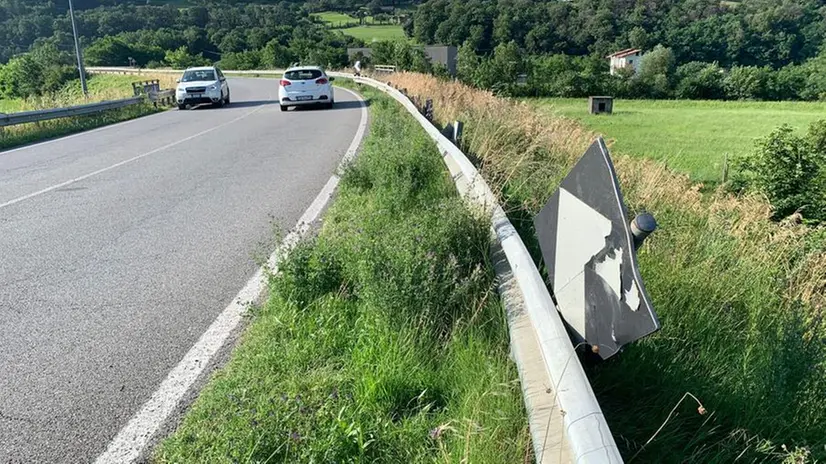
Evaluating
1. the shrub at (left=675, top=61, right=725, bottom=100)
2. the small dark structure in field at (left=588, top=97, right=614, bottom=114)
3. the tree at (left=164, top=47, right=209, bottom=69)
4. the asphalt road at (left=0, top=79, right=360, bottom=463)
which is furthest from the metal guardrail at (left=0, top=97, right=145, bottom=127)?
the shrub at (left=675, top=61, right=725, bottom=100)

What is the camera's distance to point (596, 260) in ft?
7.77

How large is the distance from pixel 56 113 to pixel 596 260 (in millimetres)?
18826

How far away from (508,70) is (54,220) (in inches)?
2811

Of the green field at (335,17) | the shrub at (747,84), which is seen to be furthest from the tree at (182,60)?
the shrub at (747,84)

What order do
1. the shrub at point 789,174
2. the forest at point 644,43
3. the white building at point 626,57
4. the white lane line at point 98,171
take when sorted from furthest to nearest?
the white building at point 626,57 < the forest at point 644,43 < the shrub at point 789,174 < the white lane line at point 98,171

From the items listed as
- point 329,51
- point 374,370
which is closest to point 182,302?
point 374,370

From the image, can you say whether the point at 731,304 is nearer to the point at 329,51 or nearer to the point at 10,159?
the point at 10,159

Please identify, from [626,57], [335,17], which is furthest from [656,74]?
[335,17]

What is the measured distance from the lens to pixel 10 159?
38.1 ft

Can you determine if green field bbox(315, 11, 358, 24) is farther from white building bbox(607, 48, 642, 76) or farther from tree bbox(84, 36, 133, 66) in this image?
white building bbox(607, 48, 642, 76)

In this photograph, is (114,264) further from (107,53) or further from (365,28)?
(365,28)

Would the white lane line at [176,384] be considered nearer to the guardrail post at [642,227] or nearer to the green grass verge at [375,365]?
the green grass verge at [375,365]

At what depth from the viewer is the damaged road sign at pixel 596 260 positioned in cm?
210

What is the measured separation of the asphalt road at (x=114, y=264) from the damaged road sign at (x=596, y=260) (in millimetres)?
2359
